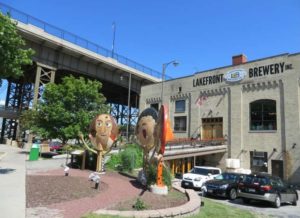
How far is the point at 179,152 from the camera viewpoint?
1105 inches

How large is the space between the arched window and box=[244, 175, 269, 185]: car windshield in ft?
53.1

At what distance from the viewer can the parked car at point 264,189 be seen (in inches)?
628

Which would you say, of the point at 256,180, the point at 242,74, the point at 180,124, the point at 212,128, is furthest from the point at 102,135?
the point at 180,124

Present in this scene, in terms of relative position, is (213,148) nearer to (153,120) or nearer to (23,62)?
(153,120)

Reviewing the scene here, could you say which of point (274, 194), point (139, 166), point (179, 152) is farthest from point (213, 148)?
point (274, 194)

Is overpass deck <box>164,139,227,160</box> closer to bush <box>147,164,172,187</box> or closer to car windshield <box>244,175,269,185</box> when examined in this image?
car windshield <box>244,175,269,185</box>

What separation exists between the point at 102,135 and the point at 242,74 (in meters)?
20.1

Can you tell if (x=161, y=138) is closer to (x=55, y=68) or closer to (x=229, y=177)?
(x=229, y=177)


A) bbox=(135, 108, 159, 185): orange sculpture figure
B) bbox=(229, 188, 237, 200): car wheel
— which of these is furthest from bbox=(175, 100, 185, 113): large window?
bbox=(135, 108, 159, 185): orange sculpture figure

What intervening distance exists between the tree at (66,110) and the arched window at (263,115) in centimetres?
1593

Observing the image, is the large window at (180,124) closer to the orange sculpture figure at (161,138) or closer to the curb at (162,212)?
the orange sculpture figure at (161,138)

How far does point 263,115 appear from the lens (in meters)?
32.6

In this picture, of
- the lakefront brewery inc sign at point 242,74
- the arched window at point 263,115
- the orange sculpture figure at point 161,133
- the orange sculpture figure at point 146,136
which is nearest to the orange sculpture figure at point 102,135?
the orange sculpture figure at point 146,136

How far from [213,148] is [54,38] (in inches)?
985
